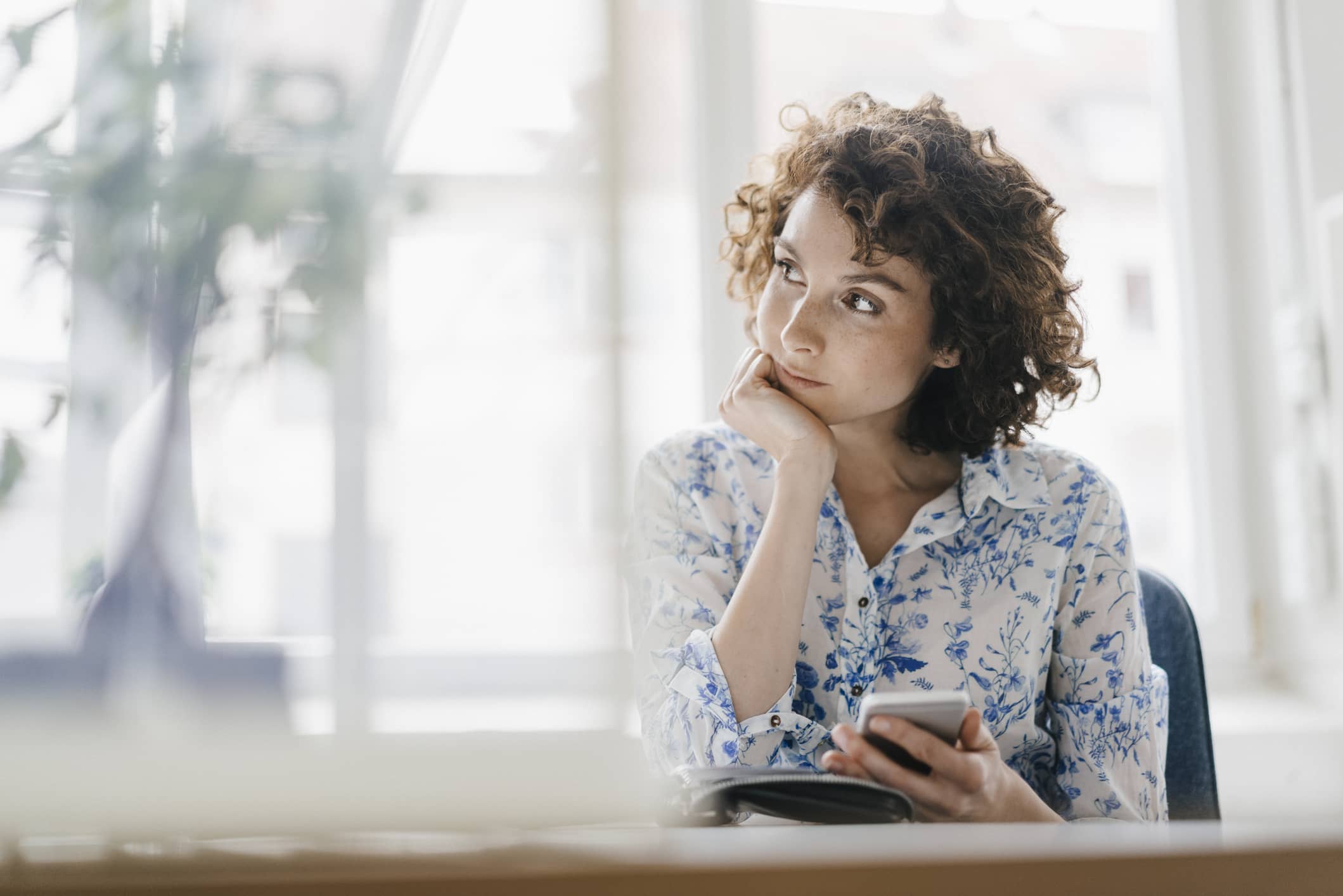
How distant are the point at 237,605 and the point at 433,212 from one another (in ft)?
0.46

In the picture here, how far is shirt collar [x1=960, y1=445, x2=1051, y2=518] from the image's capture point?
1.18 metres

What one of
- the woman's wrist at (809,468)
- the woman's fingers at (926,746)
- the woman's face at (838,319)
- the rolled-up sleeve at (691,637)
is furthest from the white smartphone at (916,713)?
the woman's face at (838,319)

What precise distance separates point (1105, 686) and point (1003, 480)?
0.82 ft

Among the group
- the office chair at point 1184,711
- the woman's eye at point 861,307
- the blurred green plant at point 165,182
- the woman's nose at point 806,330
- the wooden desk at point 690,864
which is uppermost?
the woman's eye at point 861,307

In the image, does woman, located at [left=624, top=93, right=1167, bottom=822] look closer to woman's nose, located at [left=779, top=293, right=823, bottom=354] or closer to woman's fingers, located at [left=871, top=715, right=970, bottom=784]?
woman's nose, located at [left=779, top=293, right=823, bottom=354]

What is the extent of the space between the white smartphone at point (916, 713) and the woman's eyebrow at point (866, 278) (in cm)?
51

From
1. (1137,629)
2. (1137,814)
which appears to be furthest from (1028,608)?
(1137,814)

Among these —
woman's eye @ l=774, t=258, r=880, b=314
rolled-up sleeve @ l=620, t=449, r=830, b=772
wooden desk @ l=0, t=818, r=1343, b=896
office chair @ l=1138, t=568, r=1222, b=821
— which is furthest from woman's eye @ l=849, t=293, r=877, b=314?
wooden desk @ l=0, t=818, r=1343, b=896

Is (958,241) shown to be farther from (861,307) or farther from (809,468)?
(809,468)

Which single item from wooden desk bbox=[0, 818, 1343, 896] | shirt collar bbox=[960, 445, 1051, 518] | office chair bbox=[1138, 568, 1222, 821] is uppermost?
shirt collar bbox=[960, 445, 1051, 518]

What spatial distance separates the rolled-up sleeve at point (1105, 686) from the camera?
Answer: 1074 millimetres

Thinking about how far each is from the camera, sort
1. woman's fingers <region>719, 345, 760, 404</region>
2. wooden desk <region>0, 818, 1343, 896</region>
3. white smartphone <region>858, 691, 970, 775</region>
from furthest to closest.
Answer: woman's fingers <region>719, 345, 760, 404</region>
white smartphone <region>858, 691, 970, 775</region>
wooden desk <region>0, 818, 1343, 896</region>

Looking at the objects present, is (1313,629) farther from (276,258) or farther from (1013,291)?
(276,258)

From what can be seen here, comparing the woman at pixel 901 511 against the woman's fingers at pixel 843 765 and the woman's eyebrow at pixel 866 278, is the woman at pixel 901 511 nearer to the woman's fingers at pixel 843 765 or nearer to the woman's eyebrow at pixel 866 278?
the woman's eyebrow at pixel 866 278
